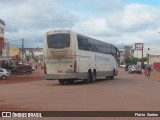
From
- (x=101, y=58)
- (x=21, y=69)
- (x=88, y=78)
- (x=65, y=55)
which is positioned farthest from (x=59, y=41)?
(x=21, y=69)

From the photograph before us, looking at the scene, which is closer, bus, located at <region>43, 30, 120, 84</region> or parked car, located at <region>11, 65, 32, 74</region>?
bus, located at <region>43, 30, 120, 84</region>

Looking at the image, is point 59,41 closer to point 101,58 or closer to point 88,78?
point 88,78

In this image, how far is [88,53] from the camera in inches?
1382

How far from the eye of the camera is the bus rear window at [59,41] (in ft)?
105

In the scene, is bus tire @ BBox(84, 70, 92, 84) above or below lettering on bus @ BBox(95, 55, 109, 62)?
below

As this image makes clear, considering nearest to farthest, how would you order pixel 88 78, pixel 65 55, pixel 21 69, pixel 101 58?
pixel 65 55 < pixel 88 78 < pixel 101 58 < pixel 21 69

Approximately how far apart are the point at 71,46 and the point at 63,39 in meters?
0.82

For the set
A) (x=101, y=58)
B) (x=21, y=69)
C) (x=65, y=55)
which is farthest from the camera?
(x=21, y=69)

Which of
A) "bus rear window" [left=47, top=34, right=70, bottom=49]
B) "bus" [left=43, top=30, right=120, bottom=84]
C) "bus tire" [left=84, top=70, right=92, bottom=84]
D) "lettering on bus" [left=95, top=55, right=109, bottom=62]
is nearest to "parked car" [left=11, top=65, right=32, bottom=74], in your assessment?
"lettering on bus" [left=95, top=55, right=109, bottom=62]

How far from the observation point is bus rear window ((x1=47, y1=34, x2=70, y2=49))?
105 feet

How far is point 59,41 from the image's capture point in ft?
105

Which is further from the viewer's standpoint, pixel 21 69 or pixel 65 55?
pixel 21 69

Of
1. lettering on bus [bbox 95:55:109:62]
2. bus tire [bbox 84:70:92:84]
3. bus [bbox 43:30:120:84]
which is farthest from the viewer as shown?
lettering on bus [bbox 95:55:109:62]

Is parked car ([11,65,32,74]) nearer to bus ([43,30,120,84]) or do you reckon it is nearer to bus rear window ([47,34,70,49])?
bus ([43,30,120,84])
